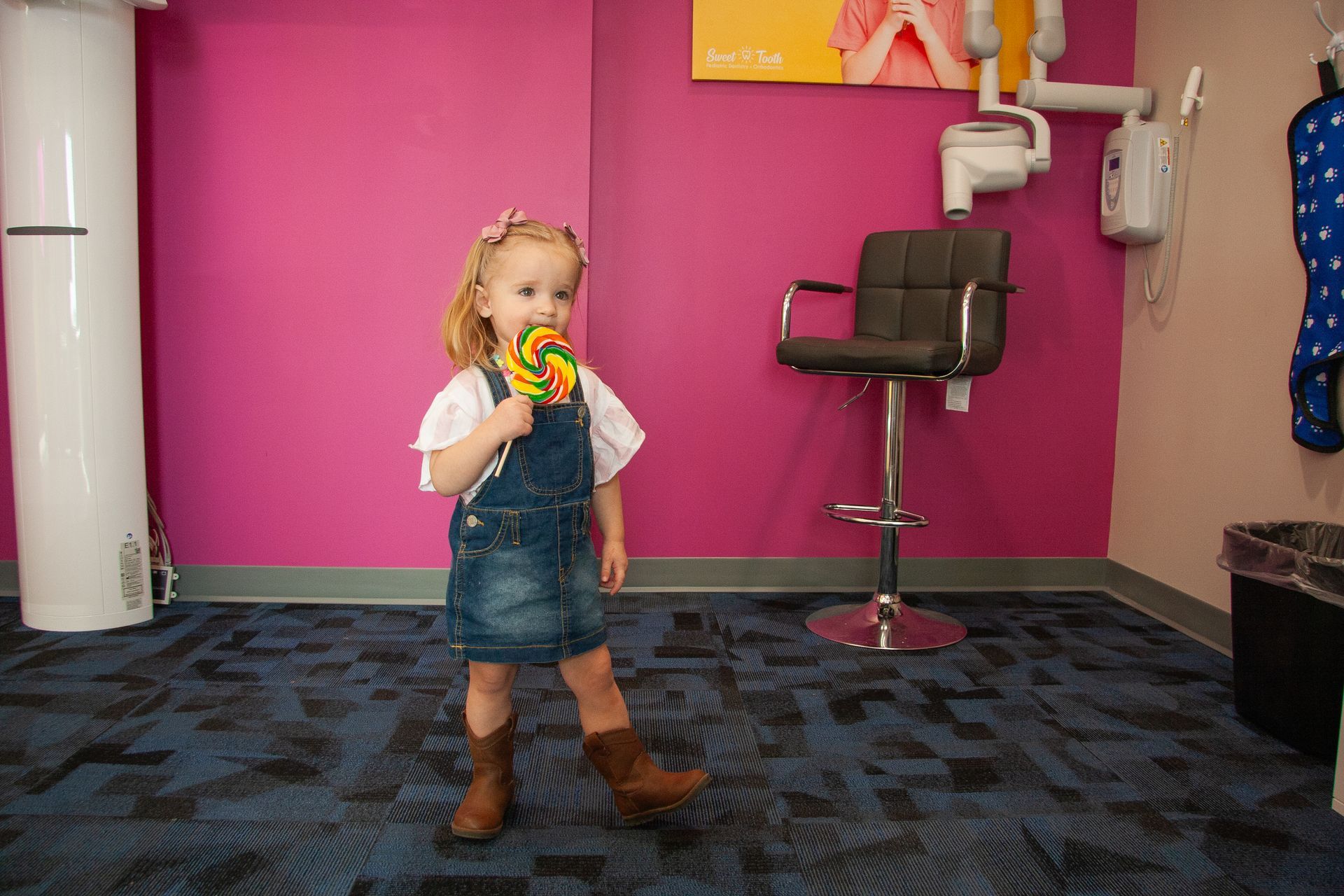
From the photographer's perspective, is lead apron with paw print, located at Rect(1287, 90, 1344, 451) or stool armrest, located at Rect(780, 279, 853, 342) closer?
lead apron with paw print, located at Rect(1287, 90, 1344, 451)

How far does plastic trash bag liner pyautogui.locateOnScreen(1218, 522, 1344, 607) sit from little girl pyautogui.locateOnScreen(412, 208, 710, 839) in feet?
4.35

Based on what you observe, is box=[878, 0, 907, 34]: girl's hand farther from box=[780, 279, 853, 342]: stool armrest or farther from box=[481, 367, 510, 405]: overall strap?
box=[481, 367, 510, 405]: overall strap

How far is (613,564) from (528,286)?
0.49 meters


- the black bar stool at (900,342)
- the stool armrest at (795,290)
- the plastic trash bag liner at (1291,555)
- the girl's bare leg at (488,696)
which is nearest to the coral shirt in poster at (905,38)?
the black bar stool at (900,342)

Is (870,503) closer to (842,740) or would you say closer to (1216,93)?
(842,740)

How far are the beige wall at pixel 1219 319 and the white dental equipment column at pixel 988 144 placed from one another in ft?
1.48

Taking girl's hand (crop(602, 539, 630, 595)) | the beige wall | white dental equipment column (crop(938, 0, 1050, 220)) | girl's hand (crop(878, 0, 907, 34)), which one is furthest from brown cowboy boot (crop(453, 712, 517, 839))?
girl's hand (crop(878, 0, 907, 34))

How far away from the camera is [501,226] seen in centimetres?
154

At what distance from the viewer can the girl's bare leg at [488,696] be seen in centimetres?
157

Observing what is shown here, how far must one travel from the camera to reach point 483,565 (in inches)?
59.3

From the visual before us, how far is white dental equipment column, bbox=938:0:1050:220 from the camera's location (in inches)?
113

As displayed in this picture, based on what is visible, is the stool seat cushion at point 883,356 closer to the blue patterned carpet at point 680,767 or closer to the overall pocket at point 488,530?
the blue patterned carpet at point 680,767

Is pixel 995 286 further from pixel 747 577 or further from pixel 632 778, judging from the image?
pixel 632 778

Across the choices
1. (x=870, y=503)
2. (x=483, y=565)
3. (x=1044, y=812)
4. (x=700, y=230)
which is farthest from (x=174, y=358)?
(x=1044, y=812)
